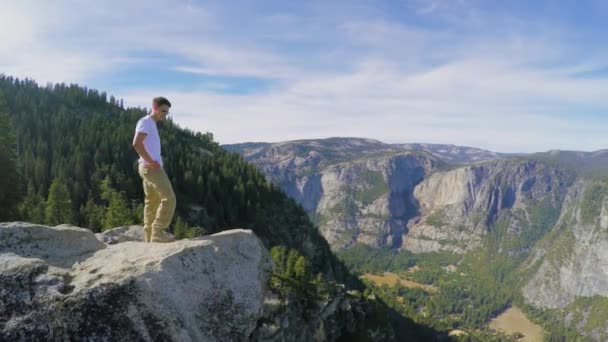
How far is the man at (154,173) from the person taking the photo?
725 inches

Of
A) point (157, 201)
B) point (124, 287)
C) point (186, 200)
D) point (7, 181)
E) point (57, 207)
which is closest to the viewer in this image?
point (124, 287)

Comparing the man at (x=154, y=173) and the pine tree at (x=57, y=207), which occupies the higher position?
the man at (x=154, y=173)

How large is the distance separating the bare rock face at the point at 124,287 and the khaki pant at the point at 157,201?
5.09ft

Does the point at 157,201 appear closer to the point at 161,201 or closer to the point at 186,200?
the point at 161,201

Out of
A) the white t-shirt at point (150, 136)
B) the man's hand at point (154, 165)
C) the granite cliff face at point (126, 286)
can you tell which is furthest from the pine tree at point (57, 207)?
the white t-shirt at point (150, 136)

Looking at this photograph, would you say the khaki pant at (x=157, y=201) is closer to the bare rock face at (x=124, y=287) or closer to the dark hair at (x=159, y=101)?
the bare rock face at (x=124, y=287)

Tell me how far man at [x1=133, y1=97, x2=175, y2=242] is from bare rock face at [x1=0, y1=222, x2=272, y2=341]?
170 cm

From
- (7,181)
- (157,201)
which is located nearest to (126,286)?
(157,201)

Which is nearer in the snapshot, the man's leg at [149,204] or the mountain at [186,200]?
the man's leg at [149,204]

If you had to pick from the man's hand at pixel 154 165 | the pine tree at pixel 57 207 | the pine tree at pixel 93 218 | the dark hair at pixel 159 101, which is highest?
the dark hair at pixel 159 101

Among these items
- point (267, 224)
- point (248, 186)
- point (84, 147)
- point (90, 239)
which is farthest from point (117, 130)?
point (90, 239)

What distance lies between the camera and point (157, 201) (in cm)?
2044

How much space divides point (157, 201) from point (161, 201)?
771mm

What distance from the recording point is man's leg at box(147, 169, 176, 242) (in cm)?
1928
